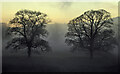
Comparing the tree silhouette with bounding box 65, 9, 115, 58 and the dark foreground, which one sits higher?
the tree silhouette with bounding box 65, 9, 115, 58

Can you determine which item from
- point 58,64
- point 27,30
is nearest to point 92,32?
point 58,64

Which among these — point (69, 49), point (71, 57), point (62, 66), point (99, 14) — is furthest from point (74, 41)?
point (99, 14)

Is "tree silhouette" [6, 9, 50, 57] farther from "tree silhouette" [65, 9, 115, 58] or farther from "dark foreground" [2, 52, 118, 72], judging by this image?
"tree silhouette" [65, 9, 115, 58]

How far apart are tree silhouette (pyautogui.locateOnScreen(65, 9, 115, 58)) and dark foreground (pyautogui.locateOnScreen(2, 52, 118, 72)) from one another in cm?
154

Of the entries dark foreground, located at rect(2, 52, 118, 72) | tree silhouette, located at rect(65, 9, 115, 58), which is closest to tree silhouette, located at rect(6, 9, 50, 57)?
dark foreground, located at rect(2, 52, 118, 72)

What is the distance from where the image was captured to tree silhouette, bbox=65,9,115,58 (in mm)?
15742

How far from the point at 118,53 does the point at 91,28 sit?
6300mm

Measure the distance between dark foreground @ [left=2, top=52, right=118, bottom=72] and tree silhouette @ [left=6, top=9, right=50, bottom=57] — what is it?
1744 millimetres

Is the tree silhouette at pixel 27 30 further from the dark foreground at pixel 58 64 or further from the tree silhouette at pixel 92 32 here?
the tree silhouette at pixel 92 32

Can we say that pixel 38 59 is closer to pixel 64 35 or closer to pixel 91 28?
pixel 64 35

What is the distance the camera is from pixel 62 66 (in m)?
14.1

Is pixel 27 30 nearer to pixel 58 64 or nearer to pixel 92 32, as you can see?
pixel 58 64

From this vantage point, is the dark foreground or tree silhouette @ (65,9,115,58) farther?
tree silhouette @ (65,9,115,58)

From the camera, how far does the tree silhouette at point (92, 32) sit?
15742 mm
